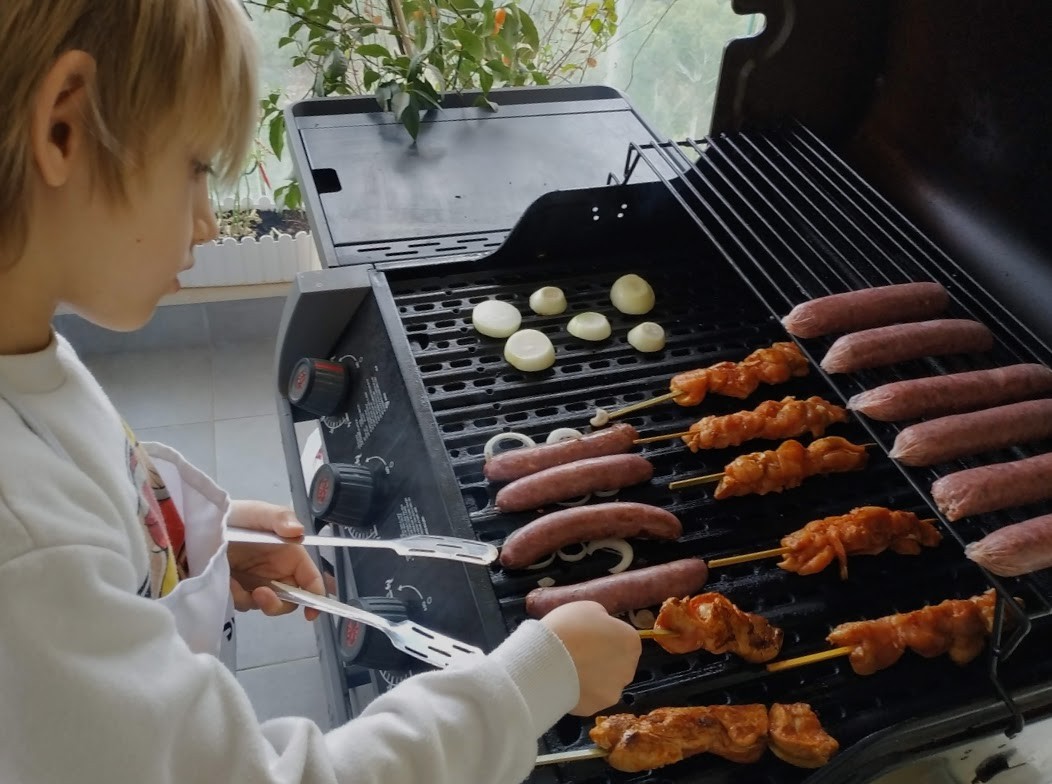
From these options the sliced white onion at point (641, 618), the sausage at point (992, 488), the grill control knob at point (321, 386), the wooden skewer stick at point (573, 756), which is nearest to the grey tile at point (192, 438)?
the grill control knob at point (321, 386)

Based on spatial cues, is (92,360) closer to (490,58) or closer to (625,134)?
(490,58)

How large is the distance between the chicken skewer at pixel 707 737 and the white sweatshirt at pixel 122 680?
0.21 ft

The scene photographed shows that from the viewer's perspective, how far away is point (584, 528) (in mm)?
1184

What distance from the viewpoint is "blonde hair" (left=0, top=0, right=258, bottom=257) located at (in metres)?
0.70

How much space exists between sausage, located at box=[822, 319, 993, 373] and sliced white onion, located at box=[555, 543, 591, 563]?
437 mm

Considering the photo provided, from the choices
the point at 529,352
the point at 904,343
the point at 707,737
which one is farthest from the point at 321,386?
the point at 904,343

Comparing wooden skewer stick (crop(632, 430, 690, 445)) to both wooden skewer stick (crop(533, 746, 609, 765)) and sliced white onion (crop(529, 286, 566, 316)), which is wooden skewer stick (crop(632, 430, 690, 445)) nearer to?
sliced white onion (crop(529, 286, 566, 316))

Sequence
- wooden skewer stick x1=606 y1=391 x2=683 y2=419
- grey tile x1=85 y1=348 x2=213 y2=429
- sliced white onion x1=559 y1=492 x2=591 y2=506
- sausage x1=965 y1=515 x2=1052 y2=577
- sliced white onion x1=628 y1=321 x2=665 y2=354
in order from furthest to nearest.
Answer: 1. grey tile x1=85 y1=348 x2=213 y2=429
2. sliced white onion x1=628 y1=321 x2=665 y2=354
3. wooden skewer stick x1=606 y1=391 x2=683 y2=419
4. sliced white onion x1=559 y1=492 x2=591 y2=506
5. sausage x1=965 y1=515 x2=1052 y2=577

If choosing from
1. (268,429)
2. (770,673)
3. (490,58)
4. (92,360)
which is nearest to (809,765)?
(770,673)

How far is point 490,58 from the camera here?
7.30 feet

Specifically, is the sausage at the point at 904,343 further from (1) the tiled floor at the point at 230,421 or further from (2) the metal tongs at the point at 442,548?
(1) the tiled floor at the point at 230,421

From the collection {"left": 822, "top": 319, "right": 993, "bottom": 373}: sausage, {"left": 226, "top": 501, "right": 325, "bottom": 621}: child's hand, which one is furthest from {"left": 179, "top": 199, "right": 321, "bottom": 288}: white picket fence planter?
{"left": 822, "top": 319, "right": 993, "bottom": 373}: sausage

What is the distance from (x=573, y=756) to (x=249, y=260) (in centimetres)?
270

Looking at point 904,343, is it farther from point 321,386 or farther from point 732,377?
point 321,386
